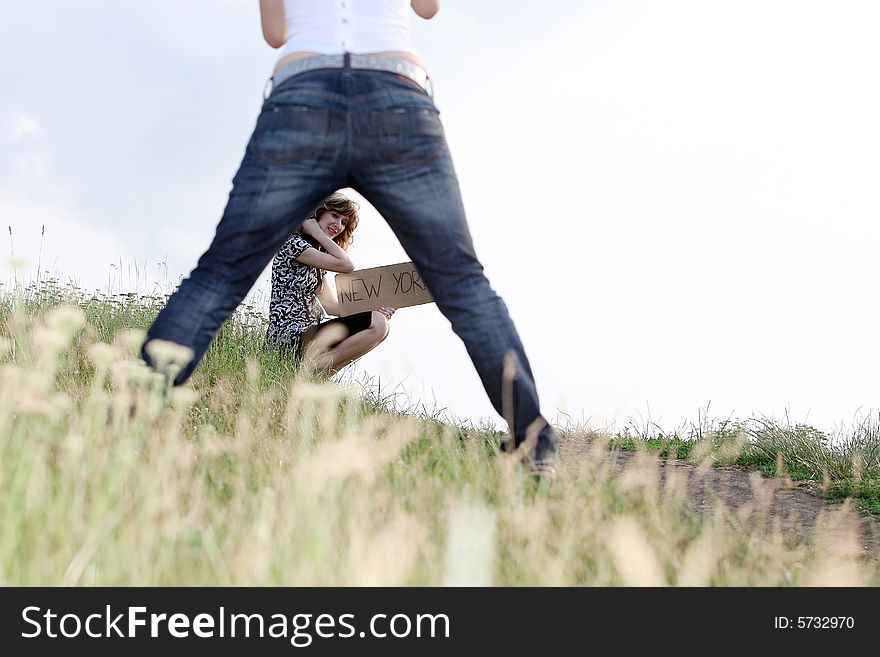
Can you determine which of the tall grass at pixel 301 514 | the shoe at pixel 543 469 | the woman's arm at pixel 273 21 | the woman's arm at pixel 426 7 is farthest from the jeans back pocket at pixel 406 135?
the shoe at pixel 543 469

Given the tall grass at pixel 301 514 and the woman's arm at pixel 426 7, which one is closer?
the tall grass at pixel 301 514

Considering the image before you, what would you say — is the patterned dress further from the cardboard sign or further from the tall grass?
the tall grass

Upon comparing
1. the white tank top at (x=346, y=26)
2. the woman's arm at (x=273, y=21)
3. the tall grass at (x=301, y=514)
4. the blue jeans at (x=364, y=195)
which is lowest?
the tall grass at (x=301, y=514)

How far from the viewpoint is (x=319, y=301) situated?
243 inches

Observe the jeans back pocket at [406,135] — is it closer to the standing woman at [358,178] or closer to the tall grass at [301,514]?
the standing woman at [358,178]

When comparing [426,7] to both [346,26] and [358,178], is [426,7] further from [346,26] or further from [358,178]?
[358,178]

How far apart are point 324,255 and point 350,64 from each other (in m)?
3.12

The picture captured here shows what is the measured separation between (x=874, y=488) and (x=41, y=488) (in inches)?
203

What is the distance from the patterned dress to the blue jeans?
9.69ft

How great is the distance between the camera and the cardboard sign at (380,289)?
5.92 m
